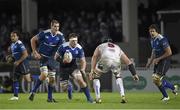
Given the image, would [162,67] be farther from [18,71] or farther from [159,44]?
[18,71]

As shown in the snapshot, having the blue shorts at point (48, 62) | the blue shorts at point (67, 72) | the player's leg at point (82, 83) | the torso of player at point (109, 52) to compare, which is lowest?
the player's leg at point (82, 83)

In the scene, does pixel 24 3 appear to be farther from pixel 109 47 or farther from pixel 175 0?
pixel 109 47

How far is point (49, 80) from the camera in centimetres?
2073

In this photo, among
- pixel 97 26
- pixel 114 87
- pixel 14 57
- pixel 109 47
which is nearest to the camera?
pixel 109 47

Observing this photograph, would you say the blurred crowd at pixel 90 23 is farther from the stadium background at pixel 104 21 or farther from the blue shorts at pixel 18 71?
the blue shorts at pixel 18 71

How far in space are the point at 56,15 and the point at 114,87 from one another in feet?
35.7

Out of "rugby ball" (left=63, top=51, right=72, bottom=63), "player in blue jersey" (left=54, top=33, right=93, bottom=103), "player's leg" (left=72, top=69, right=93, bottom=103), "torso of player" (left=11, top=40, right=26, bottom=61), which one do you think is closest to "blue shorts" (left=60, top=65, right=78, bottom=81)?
"player in blue jersey" (left=54, top=33, right=93, bottom=103)

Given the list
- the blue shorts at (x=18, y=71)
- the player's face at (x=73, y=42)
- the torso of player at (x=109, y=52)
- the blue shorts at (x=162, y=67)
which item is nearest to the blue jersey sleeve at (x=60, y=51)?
the player's face at (x=73, y=42)

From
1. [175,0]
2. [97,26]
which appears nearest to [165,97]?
[97,26]

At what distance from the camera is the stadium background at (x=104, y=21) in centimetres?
3534

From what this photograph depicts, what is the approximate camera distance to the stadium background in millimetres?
35344

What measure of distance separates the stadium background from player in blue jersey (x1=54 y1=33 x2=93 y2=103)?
12.0m

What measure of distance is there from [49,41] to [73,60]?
104 centimetres

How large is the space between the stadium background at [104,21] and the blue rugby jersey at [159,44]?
12137mm
